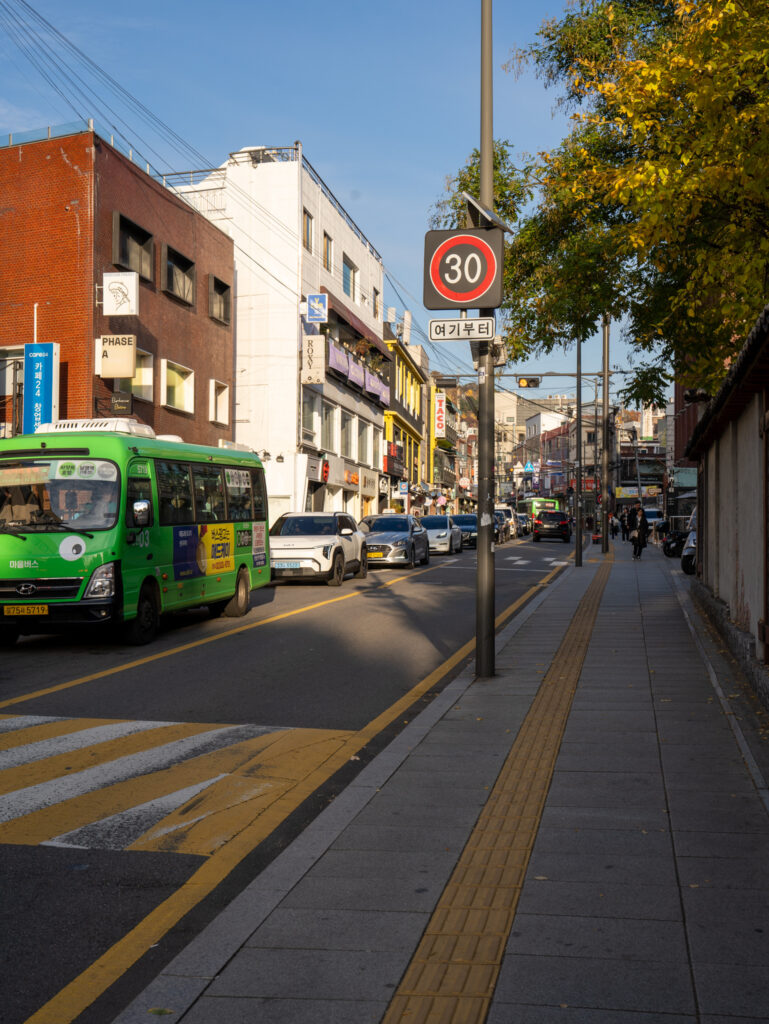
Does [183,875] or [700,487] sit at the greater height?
[700,487]

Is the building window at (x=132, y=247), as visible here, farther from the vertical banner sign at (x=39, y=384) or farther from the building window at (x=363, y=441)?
the building window at (x=363, y=441)

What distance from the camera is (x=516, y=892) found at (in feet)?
13.8

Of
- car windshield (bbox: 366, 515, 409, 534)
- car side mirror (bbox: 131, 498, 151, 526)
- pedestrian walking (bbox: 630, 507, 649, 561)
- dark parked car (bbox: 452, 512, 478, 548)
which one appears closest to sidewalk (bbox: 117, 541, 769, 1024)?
car side mirror (bbox: 131, 498, 151, 526)

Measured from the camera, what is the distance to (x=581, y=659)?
10773 mm

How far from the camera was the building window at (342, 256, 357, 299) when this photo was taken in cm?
4759

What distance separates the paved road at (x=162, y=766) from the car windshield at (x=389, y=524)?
48.2 feet

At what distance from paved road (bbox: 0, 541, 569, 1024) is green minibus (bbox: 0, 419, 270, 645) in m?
0.52

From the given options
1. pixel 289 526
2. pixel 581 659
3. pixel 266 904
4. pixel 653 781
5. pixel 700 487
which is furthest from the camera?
pixel 289 526

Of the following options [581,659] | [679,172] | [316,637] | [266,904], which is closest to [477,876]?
[266,904]

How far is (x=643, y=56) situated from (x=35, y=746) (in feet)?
36.6

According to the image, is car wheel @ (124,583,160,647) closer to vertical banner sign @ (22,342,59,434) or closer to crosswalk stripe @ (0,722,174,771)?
crosswalk stripe @ (0,722,174,771)

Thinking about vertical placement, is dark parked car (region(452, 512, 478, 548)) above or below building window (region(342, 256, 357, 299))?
below

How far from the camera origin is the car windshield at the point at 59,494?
1214 centimetres

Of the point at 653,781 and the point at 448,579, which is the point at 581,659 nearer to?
the point at 653,781
